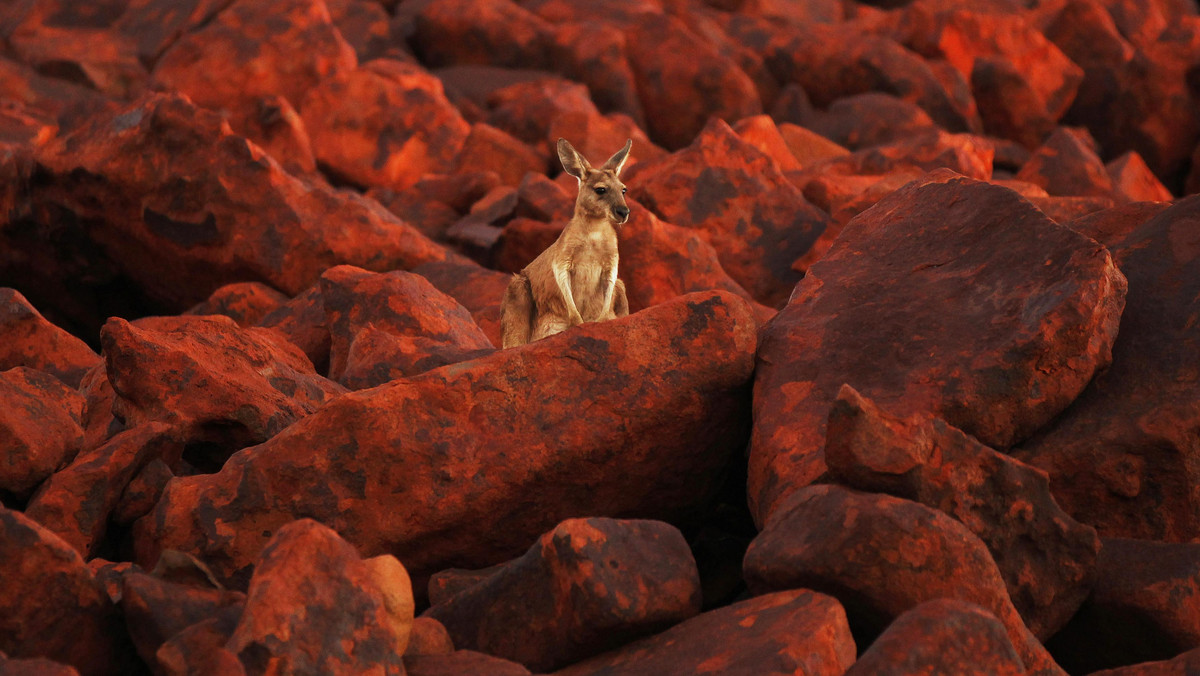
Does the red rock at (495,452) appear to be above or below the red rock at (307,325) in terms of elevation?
above

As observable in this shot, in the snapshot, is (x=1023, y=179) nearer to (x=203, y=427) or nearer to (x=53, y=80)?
(x=203, y=427)

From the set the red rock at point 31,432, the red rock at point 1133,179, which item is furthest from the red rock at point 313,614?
the red rock at point 1133,179

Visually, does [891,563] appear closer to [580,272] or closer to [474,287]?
[580,272]

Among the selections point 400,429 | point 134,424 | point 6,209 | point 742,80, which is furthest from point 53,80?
point 400,429

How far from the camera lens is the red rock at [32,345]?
7.99 m

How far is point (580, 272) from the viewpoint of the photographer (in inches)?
340

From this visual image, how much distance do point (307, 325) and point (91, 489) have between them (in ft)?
12.3

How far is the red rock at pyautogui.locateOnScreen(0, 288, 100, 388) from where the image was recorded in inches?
314

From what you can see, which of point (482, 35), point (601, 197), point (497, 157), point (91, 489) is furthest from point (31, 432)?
point (482, 35)

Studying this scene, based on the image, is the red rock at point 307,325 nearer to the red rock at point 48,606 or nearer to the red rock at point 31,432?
the red rock at point 31,432

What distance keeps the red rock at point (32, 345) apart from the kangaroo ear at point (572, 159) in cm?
336

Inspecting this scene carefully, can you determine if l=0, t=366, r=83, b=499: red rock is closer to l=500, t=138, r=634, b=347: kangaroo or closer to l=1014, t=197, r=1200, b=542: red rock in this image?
l=500, t=138, r=634, b=347: kangaroo

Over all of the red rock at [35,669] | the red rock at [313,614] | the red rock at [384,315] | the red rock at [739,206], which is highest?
the red rock at [35,669]

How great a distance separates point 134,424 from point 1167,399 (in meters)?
4.73
